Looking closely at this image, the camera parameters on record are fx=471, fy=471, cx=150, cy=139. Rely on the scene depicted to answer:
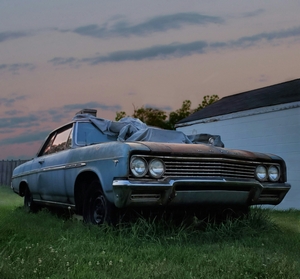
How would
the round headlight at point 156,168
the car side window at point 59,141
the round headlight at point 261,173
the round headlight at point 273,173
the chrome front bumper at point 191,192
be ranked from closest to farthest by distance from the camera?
the chrome front bumper at point 191,192 → the round headlight at point 156,168 → the round headlight at point 261,173 → the round headlight at point 273,173 → the car side window at point 59,141

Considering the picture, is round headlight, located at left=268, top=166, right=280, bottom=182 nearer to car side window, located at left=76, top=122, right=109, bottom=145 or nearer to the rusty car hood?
the rusty car hood

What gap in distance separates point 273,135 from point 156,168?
6884 mm

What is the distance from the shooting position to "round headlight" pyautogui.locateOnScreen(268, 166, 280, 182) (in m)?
6.08

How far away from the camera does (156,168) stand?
16.7ft

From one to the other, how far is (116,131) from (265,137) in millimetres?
5782

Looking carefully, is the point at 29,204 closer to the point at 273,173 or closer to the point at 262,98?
the point at 273,173

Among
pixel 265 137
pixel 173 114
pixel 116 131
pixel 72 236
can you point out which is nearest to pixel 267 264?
pixel 72 236

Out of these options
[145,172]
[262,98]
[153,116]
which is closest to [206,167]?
[145,172]

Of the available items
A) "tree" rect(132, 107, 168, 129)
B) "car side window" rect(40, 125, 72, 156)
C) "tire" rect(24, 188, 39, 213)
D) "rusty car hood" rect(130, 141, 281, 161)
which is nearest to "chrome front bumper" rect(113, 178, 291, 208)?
"rusty car hood" rect(130, 141, 281, 161)

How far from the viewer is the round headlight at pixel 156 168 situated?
5062 mm

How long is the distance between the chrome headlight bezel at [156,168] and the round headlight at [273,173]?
170 cm

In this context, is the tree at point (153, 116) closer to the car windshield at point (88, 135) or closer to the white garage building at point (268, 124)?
the white garage building at point (268, 124)

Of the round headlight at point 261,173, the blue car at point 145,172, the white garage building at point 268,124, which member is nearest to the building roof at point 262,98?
the white garage building at point 268,124

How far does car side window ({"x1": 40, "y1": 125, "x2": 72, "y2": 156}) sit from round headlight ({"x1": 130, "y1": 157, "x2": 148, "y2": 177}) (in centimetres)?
196
